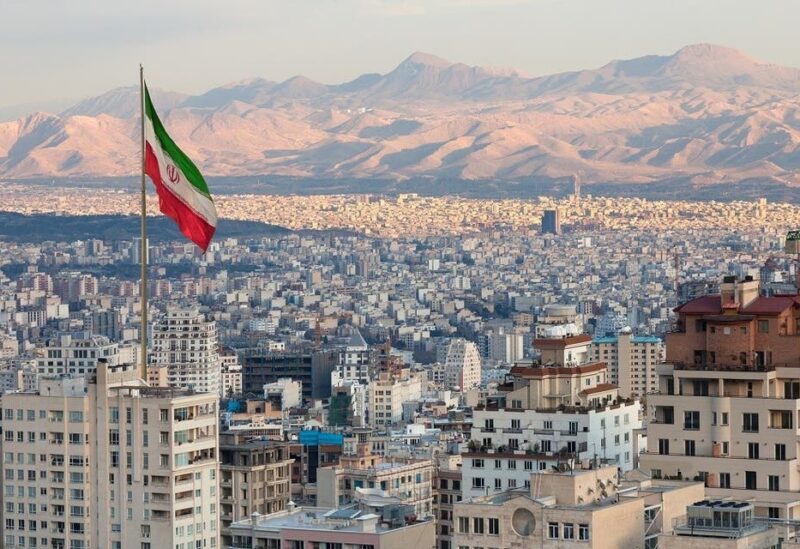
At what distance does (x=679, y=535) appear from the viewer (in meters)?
33.3

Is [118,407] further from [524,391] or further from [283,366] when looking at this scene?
[283,366]

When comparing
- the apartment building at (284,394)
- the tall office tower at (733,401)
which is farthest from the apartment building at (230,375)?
the tall office tower at (733,401)

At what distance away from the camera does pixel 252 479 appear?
177ft

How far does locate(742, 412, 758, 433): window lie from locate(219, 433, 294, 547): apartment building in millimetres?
13491

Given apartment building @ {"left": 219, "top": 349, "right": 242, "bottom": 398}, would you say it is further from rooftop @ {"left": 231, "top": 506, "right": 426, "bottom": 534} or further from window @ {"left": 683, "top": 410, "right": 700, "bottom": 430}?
window @ {"left": 683, "top": 410, "right": 700, "bottom": 430}

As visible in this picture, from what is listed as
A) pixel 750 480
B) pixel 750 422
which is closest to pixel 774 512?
pixel 750 480

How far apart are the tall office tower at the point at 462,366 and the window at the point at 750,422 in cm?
8348

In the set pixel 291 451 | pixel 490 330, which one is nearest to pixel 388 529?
pixel 291 451

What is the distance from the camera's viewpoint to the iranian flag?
127ft

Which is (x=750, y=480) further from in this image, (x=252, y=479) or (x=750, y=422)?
(x=252, y=479)

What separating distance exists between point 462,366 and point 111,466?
309 feet

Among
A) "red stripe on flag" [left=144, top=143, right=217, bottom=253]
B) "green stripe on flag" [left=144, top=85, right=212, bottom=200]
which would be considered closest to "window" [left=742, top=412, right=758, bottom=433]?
"red stripe on flag" [left=144, top=143, right=217, bottom=253]

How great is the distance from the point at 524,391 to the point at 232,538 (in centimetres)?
869

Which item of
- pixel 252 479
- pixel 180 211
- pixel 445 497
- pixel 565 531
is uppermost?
pixel 180 211
